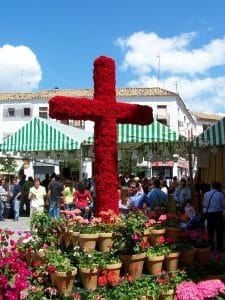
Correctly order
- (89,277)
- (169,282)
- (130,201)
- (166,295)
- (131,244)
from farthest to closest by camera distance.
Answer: (130,201) → (131,244) → (89,277) → (169,282) → (166,295)

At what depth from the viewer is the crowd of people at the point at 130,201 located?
420 inches

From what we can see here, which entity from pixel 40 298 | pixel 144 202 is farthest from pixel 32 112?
pixel 40 298

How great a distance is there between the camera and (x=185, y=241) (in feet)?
25.7

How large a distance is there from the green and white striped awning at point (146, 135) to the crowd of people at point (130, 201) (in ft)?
6.08

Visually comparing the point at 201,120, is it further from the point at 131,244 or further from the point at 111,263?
the point at 111,263

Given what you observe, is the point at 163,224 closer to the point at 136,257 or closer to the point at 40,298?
the point at 136,257

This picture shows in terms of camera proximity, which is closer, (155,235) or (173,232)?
(155,235)

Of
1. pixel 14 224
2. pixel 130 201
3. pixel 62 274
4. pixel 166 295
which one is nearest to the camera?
pixel 166 295

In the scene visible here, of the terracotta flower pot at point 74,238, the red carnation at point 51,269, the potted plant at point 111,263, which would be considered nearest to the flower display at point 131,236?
the potted plant at point 111,263

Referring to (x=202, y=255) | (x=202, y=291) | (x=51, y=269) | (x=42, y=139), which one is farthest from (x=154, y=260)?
(x=42, y=139)

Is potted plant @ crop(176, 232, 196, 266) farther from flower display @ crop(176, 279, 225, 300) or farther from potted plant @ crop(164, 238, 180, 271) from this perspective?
flower display @ crop(176, 279, 225, 300)

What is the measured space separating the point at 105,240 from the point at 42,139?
460 inches

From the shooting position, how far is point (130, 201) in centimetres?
1396

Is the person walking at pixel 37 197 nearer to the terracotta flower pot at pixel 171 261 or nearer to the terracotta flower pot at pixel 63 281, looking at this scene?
the terracotta flower pot at pixel 171 261
